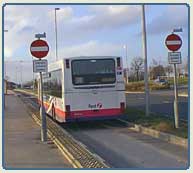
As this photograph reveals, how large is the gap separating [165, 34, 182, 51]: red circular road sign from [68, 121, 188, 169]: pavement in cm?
280

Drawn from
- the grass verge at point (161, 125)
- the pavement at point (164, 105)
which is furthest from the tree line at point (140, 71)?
the grass verge at point (161, 125)

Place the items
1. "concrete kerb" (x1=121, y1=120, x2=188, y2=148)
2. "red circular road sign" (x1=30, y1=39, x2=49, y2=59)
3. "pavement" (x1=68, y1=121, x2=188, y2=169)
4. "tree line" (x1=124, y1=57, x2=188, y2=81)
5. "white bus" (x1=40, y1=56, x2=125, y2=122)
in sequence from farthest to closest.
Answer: "tree line" (x1=124, y1=57, x2=188, y2=81), "white bus" (x1=40, y1=56, x2=125, y2=122), "red circular road sign" (x1=30, y1=39, x2=49, y2=59), "concrete kerb" (x1=121, y1=120, x2=188, y2=148), "pavement" (x1=68, y1=121, x2=188, y2=169)

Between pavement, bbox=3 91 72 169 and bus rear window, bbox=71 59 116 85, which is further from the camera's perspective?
bus rear window, bbox=71 59 116 85

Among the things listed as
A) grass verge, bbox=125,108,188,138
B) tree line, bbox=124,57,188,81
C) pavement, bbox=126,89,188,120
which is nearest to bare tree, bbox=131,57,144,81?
tree line, bbox=124,57,188,81

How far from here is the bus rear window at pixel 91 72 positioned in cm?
1878

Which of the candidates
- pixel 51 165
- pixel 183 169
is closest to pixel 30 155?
pixel 51 165

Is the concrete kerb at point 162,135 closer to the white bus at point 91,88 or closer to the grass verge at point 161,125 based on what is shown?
the grass verge at point 161,125

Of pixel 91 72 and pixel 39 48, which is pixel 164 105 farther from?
pixel 39 48

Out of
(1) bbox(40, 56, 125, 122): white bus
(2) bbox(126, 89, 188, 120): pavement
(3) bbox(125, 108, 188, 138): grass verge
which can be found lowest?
(2) bbox(126, 89, 188, 120): pavement

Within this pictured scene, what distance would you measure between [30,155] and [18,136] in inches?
175

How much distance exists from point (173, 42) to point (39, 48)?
4021mm

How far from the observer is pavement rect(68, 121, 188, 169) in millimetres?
10844

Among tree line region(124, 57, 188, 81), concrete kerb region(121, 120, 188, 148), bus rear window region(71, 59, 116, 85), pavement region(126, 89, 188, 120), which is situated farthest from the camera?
tree line region(124, 57, 188, 81)

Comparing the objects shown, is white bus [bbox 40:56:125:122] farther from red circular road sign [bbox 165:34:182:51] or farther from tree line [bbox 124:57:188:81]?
tree line [bbox 124:57:188:81]
